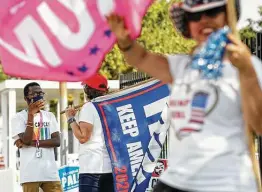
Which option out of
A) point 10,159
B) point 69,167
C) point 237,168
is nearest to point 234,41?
point 237,168

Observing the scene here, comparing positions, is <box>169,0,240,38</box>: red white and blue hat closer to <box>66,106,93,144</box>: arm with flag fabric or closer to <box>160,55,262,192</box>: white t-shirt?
<box>160,55,262,192</box>: white t-shirt

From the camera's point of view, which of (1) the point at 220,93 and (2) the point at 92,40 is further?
(2) the point at 92,40

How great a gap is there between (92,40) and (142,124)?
447 centimetres

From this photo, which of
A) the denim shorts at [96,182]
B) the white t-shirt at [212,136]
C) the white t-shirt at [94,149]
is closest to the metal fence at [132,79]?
the white t-shirt at [94,149]

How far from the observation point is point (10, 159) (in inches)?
702

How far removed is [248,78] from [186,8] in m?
0.55

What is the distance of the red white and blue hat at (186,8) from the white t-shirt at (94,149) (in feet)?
14.6

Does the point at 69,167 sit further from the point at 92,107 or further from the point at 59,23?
the point at 59,23

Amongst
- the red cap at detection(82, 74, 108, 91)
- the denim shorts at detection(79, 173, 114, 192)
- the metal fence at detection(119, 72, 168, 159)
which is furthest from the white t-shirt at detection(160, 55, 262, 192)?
the metal fence at detection(119, 72, 168, 159)

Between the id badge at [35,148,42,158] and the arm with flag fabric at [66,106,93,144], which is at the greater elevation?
the arm with flag fabric at [66,106,93,144]

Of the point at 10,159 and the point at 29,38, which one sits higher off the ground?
the point at 29,38

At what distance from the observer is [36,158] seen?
384 inches

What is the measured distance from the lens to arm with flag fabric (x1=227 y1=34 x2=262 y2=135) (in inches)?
142

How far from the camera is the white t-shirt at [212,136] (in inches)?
150
